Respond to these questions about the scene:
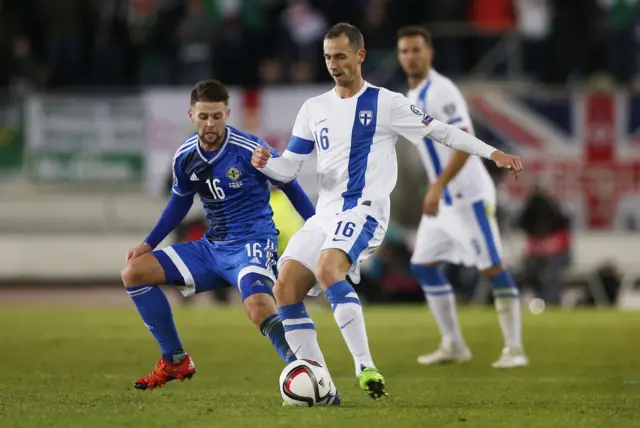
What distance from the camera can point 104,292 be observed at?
67.8ft

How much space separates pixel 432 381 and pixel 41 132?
12.4 metres

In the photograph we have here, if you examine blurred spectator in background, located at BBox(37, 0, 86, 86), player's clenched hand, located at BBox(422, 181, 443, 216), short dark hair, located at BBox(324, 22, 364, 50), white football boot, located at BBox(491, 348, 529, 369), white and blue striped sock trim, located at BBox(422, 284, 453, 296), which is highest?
blurred spectator in background, located at BBox(37, 0, 86, 86)

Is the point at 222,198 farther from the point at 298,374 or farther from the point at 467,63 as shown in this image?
the point at 467,63

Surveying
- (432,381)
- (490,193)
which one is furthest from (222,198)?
(490,193)

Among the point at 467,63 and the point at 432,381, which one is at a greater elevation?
the point at 467,63

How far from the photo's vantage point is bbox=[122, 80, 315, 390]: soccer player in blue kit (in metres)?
7.77

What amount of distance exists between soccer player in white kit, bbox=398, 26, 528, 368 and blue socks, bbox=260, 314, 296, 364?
2.70 metres

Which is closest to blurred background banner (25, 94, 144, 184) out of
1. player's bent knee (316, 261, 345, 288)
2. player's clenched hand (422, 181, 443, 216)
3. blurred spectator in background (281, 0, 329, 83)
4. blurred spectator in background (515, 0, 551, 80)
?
blurred spectator in background (281, 0, 329, 83)

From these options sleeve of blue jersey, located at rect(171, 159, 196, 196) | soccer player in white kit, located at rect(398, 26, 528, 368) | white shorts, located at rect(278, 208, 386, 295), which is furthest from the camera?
soccer player in white kit, located at rect(398, 26, 528, 368)

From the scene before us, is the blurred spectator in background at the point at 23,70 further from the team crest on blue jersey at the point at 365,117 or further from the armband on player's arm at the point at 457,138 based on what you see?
the armband on player's arm at the point at 457,138

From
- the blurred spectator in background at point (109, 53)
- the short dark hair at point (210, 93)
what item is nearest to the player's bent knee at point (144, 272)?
the short dark hair at point (210, 93)

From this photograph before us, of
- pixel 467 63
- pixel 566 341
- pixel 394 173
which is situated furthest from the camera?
pixel 467 63

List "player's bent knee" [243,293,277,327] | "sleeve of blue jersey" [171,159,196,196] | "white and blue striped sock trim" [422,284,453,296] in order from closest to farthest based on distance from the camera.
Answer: "player's bent knee" [243,293,277,327] → "sleeve of blue jersey" [171,159,196,196] → "white and blue striped sock trim" [422,284,453,296]

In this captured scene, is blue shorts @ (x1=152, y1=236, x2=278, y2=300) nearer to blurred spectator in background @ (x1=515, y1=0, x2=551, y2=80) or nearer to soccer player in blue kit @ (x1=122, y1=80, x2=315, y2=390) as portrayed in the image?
soccer player in blue kit @ (x1=122, y1=80, x2=315, y2=390)
